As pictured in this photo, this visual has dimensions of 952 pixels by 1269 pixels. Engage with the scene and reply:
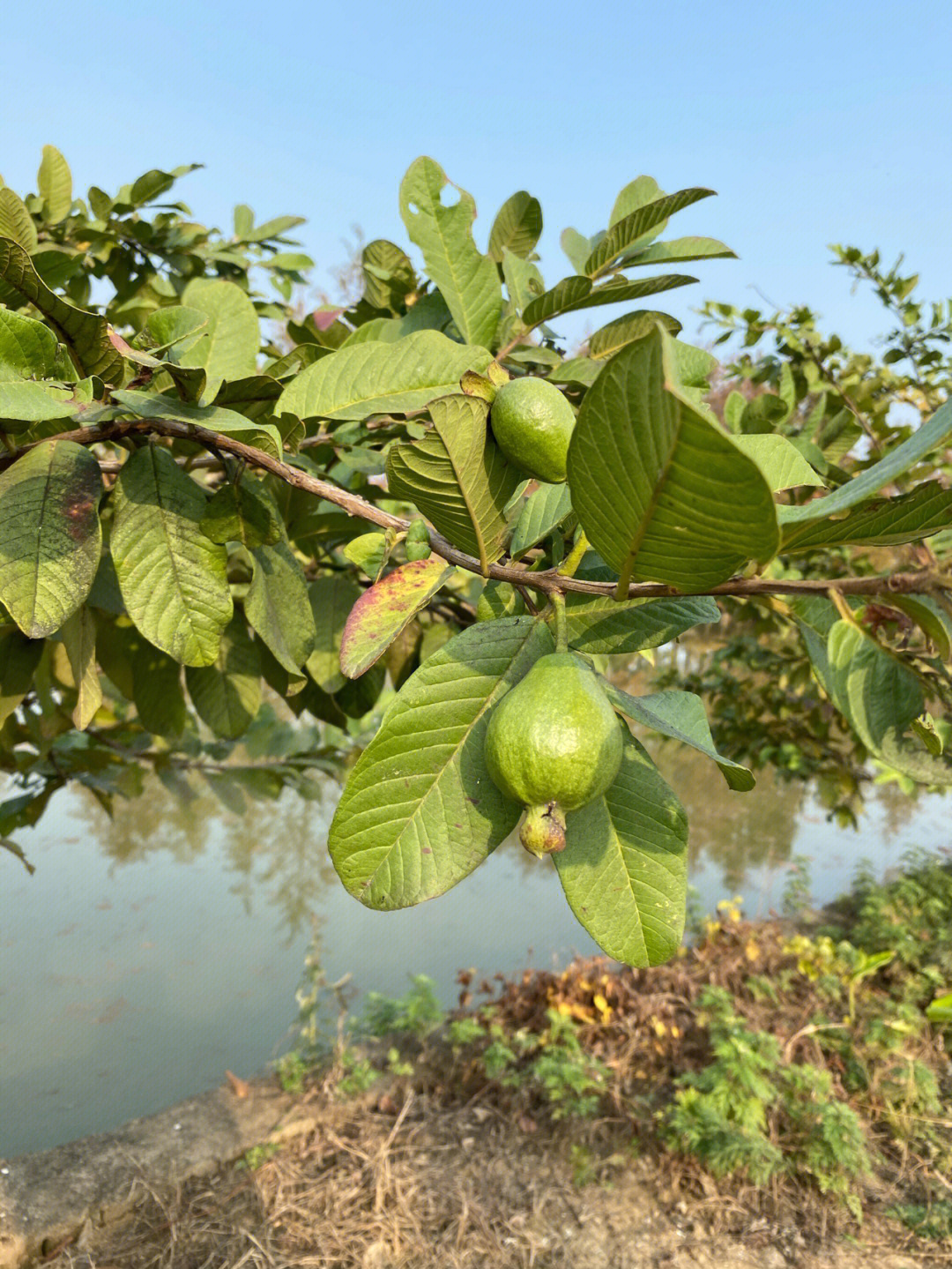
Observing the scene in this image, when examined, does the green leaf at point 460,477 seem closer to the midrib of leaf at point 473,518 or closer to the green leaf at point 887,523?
the midrib of leaf at point 473,518

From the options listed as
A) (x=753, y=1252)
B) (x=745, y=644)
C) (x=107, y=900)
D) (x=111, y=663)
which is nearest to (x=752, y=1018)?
(x=753, y=1252)

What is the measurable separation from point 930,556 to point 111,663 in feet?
3.27

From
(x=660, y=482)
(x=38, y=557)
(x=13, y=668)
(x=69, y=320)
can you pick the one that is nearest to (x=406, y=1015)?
(x=13, y=668)

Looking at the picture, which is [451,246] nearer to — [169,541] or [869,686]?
[169,541]

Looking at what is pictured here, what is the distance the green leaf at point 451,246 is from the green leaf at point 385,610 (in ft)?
0.94

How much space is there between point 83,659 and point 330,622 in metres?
0.26

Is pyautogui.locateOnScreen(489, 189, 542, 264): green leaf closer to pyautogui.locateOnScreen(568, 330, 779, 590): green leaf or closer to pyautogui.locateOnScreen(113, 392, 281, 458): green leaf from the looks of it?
pyautogui.locateOnScreen(113, 392, 281, 458): green leaf

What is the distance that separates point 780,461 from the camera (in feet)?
1.51

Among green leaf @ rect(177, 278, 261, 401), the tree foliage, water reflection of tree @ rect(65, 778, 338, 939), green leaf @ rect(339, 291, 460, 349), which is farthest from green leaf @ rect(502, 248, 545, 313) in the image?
water reflection of tree @ rect(65, 778, 338, 939)

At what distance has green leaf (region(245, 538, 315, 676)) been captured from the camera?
0.68m

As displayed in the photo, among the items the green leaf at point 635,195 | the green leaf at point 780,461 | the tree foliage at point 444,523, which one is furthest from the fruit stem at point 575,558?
the green leaf at point 635,195

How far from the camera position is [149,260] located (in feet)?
4.34

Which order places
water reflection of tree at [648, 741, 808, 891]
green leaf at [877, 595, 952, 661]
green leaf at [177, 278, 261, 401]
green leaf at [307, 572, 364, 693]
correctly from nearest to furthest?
1. green leaf at [877, 595, 952, 661]
2. green leaf at [177, 278, 261, 401]
3. green leaf at [307, 572, 364, 693]
4. water reflection of tree at [648, 741, 808, 891]

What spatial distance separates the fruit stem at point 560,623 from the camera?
0.45 metres
